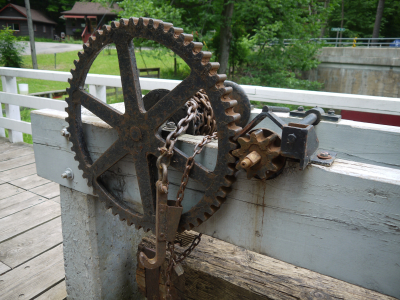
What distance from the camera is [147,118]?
3.41 ft

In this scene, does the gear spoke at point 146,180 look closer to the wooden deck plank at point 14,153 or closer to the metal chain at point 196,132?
the metal chain at point 196,132

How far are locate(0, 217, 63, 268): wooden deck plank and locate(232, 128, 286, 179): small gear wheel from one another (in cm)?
185

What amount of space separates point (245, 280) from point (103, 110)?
82cm

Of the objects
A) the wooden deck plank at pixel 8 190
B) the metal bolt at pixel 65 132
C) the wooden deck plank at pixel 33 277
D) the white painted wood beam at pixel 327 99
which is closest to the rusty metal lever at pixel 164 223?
the metal bolt at pixel 65 132

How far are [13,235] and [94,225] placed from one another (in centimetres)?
122

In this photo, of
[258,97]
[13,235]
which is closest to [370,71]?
[258,97]

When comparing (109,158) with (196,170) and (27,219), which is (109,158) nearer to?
(196,170)

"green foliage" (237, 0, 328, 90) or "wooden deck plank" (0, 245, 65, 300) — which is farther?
"green foliage" (237, 0, 328, 90)

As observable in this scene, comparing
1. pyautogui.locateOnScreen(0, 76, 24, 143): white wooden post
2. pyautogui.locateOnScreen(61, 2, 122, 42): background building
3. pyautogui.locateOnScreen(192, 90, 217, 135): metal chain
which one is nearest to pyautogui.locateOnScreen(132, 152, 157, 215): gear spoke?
pyautogui.locateOnScreen(192, 90, 217, 135): metal chain

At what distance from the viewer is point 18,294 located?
6.15 ft

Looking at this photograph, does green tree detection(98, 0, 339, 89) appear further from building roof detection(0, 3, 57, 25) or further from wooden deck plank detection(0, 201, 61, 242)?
building roof detection(0, 3, 57, 25)

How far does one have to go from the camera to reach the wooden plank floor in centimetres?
193

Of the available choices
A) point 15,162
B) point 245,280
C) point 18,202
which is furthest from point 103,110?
point 15,162

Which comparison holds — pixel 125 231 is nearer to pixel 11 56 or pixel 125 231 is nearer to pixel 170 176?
pixel 170 176
